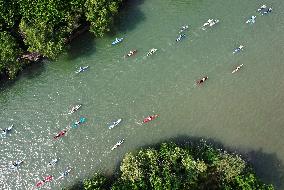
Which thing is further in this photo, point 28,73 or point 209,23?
point 209,23

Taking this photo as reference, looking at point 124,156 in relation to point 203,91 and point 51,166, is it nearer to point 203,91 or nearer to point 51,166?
point 51,166

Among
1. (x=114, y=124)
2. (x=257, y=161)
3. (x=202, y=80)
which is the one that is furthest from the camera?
(x=202, y=80)

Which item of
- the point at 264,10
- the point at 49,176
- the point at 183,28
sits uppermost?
the point at 183,28


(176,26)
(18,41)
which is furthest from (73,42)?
(176,26)

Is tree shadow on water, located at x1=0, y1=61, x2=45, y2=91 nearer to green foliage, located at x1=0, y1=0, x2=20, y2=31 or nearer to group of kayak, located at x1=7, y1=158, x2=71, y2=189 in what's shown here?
green foliage, located at x1=0, y1=0, x2=20, y2=31

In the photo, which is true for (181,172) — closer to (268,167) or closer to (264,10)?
(268,167)

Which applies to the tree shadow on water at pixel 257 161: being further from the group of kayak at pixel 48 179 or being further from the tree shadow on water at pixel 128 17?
the tree shadow on water at pixel 128 17

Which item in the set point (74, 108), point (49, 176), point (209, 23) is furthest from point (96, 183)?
point (209, 23)
